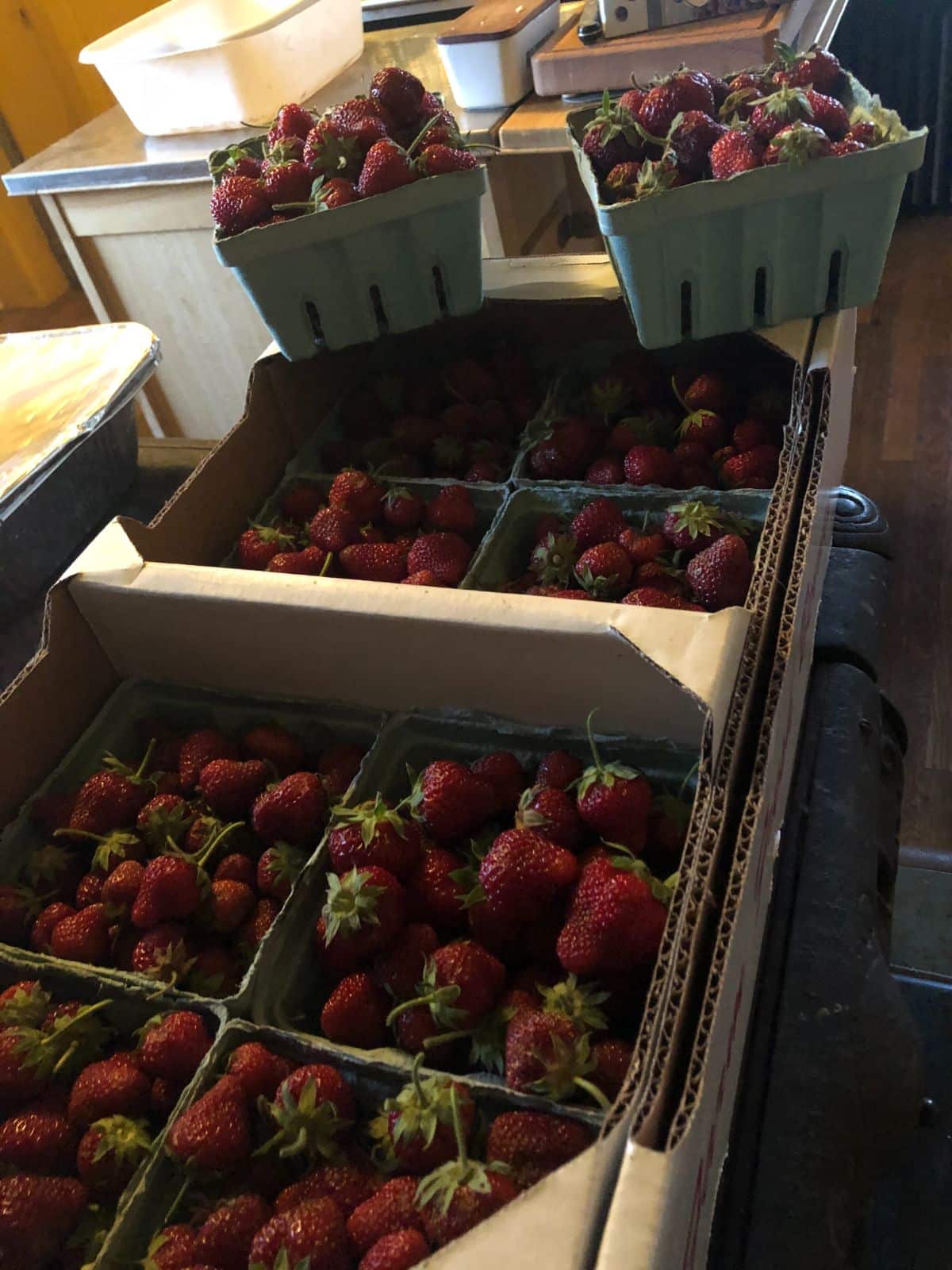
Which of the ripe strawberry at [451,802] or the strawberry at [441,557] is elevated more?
the strawberry at [441,557]

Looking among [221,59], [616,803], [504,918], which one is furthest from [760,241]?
[221,59]

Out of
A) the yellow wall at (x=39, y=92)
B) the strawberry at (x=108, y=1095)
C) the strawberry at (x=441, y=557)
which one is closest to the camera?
the strawberry at (x=108, y=1095)

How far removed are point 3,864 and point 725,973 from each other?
640 millimetres

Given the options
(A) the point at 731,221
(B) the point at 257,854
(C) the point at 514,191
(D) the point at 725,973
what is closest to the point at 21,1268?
(B) the point at 257,854

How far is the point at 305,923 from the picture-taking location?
797 millimetres

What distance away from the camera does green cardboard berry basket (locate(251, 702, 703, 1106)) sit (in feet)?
2.47

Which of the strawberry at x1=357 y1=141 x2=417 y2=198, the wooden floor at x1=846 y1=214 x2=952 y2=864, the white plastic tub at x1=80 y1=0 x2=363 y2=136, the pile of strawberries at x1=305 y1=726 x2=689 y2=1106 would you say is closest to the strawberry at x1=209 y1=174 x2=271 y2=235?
the strawberry at x1=357 y1=141 x2=417 y2=198

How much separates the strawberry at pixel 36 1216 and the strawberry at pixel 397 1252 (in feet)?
0.73

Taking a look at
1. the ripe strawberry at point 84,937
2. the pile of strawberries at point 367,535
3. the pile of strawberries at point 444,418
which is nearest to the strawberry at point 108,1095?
the ripe strawberry at point 84,937

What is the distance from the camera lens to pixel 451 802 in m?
0.81

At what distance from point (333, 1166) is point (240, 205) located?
2.97 ft

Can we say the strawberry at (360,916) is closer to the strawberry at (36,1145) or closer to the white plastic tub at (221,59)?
the strawberry at (36,1145)

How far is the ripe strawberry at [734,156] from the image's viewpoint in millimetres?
940

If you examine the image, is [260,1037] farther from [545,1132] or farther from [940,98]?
[940,98]
